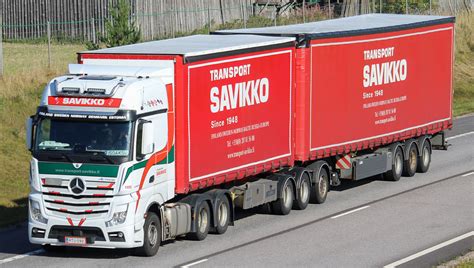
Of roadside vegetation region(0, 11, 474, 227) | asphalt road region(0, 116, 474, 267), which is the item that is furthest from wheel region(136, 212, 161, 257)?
roadside vegetation region(0, 11, 474, 227)

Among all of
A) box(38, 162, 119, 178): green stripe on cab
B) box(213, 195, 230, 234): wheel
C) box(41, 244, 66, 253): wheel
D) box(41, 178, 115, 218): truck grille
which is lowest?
box(41, 244, 66, 253): wheel

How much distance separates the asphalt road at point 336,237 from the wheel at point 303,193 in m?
0.20

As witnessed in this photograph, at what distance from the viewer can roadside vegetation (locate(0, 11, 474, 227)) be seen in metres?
29.3

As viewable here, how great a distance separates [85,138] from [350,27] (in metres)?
10.3

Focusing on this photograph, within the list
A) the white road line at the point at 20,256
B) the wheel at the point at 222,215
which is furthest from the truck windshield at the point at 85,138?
the wheel at the point at 222,215

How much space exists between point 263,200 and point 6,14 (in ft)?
94.0

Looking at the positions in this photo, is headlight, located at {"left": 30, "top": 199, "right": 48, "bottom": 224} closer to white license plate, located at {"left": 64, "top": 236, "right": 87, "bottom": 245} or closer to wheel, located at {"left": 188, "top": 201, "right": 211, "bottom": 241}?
white license plate, located at {"left": 64, "top": 236, "right": 87, "bottom": 245}

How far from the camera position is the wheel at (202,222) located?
76.3 feet

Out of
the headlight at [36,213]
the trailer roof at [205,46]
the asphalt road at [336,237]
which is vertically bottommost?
the asphalt road at [336,237]

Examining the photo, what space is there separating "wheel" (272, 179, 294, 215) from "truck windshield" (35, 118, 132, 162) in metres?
6.01

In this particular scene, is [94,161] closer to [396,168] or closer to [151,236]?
[151,236]

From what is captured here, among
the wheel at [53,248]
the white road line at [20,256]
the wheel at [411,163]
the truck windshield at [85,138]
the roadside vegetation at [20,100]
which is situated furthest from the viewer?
the wheel at [411,163]

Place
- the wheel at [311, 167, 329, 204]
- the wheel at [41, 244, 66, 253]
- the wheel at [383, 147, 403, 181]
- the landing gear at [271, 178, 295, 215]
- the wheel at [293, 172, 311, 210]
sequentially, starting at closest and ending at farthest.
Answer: the wheel at [41, 244, 66, 253] → the landing gear at [271, 178, 295, 215] → the wheel at [293, 172, 311, 210] → the wheel at [311, 167, 329, 204] → the wheel at [383, 147, 403, 181]

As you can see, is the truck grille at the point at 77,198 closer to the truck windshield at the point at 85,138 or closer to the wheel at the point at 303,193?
the truck windshield at the point at 85,138
